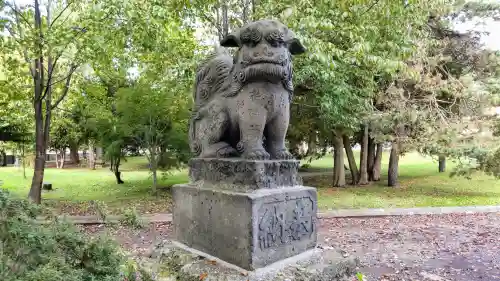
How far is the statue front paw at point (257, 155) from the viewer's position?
2.99 meters

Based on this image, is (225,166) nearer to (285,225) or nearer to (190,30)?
(285,225)

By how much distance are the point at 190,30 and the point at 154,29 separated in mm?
1767

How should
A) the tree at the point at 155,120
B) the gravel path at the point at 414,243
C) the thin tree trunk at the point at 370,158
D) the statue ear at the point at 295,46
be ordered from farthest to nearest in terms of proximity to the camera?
the thin tree trunk at the point at 370,158 < the tree at the point at 155,120 < the gravel path at the point at 414,243 < the statue ear at the point at 295,46

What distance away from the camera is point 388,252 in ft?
19.4

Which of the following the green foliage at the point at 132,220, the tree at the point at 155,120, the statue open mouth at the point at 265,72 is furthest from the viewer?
the tree at the point at 155,120

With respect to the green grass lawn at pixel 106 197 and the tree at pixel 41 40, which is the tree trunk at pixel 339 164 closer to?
the green grass lawn at pixel 106 197

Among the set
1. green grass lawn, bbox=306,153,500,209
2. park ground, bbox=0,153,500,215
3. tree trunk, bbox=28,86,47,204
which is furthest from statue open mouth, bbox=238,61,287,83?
tree trunk, bbox=28,86,47,204

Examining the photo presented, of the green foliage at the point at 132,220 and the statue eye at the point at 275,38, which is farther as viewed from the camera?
the green foliage at the point at 132,220

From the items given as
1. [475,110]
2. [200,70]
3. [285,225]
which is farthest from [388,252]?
[475,110]

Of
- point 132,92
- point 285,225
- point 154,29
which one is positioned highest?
point 154,29

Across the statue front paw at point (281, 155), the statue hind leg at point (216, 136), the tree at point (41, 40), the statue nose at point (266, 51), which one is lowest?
the statue front paw at point (281, 155)

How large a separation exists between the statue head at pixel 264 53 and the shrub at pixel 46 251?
171 centimetres

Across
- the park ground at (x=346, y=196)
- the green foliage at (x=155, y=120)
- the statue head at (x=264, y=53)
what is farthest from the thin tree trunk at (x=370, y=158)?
the statue head at (x=264, y=53)

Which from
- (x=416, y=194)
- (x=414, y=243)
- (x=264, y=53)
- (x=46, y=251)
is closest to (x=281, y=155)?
(x=264, y=53)
